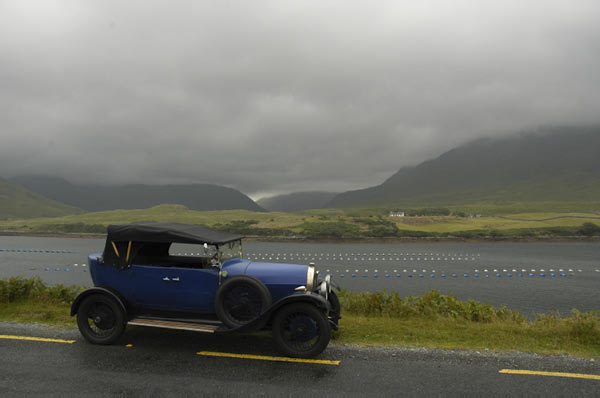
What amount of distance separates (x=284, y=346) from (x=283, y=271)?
1.41 meters

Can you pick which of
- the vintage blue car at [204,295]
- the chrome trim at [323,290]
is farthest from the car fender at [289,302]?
the chrome trim at [323,290]

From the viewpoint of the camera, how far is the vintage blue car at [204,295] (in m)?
6.82

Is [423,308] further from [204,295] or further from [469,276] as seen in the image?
[469,276]

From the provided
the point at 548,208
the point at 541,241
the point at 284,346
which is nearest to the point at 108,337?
the point at 284,346

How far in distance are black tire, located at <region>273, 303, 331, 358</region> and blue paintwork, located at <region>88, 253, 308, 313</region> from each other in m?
0.42

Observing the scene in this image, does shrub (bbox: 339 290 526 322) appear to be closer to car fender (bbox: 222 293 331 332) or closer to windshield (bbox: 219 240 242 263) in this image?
car fender (bbox: 222 293 331 332)

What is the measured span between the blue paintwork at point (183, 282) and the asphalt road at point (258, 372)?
86 centimetres

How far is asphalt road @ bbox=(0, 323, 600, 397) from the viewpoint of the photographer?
537 cm

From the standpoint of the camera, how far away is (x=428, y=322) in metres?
9.01

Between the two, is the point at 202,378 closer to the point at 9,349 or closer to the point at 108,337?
the point at 108,337

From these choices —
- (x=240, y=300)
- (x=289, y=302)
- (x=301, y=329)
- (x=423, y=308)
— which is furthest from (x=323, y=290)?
(x=423, y=308)

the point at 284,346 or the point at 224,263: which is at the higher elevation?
the point at 224,263

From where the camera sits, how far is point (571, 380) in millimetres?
5629

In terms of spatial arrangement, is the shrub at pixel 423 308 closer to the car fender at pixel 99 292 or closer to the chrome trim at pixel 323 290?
the chrome trim at pixel 323 290
